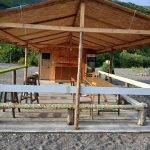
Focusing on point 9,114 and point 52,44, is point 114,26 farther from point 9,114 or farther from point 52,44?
point 52,44

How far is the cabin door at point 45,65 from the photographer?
53.3 feet

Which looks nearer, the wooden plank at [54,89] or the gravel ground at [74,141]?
the gravel ground at [74,141]

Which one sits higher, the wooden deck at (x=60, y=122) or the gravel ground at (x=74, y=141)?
the wooden deck at (x=60, y=122)

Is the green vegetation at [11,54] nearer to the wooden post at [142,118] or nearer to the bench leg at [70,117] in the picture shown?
the bench leg at [70,117]

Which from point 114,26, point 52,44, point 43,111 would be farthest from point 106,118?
point 52,44

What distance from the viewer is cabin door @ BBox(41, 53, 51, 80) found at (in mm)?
16250

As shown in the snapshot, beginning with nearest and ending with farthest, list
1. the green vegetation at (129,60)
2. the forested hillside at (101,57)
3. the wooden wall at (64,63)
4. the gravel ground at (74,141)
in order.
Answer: the gravel ground at (74,141)
the wooden wall at (64,63)
the forested hillside at (101,57)
the green vegetation at (129,60)

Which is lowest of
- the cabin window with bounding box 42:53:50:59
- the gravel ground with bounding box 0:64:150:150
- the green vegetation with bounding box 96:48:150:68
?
the gravel ground with bounding box 0:64:150:150

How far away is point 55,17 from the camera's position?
7.17 m

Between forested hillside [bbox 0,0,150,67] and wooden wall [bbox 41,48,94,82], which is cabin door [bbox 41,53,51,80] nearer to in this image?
wooden wall [bbox 41,48,94,82]

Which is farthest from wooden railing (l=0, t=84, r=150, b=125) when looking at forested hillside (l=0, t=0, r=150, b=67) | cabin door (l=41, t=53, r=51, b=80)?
forested hillside (l=0, t=0, r=150, b=67)

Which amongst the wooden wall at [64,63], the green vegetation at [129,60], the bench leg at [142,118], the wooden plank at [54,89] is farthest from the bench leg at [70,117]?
the green vegetation at [129,60]

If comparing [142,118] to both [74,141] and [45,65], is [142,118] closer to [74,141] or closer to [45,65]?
[74,141]

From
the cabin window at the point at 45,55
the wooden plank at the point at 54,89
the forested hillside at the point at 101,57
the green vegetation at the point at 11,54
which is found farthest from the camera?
the green vegetation at the point at 11,54
